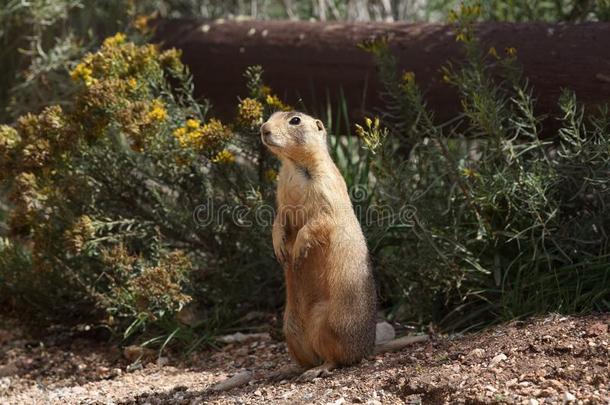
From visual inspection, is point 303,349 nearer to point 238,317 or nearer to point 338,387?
point 338,387

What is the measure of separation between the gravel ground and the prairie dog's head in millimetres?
1158

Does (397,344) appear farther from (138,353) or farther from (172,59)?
(172,59)

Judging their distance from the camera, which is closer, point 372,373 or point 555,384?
point 555,384

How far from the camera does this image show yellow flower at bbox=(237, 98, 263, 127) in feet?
18.4

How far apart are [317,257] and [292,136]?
64cm

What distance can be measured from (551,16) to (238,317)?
141 inches

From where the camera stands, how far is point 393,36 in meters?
6.82

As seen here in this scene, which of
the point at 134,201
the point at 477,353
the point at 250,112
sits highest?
the point at 250,112

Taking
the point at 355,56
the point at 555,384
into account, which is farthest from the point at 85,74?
the point at 555,384

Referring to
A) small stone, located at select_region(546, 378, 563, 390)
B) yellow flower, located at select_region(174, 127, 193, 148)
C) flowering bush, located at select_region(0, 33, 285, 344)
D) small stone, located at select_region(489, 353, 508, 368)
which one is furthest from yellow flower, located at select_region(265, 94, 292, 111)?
small stone, located at select_region(546, 378, 563, 390)

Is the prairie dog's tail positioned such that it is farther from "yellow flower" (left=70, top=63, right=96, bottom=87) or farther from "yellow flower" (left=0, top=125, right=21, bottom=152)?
"yellow flower" (left=0, top=125, right=21, bottom=152)

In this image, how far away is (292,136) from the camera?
16.5ft

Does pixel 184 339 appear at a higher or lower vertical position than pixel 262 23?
lower

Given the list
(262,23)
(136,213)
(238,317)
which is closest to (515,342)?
(238,317)
